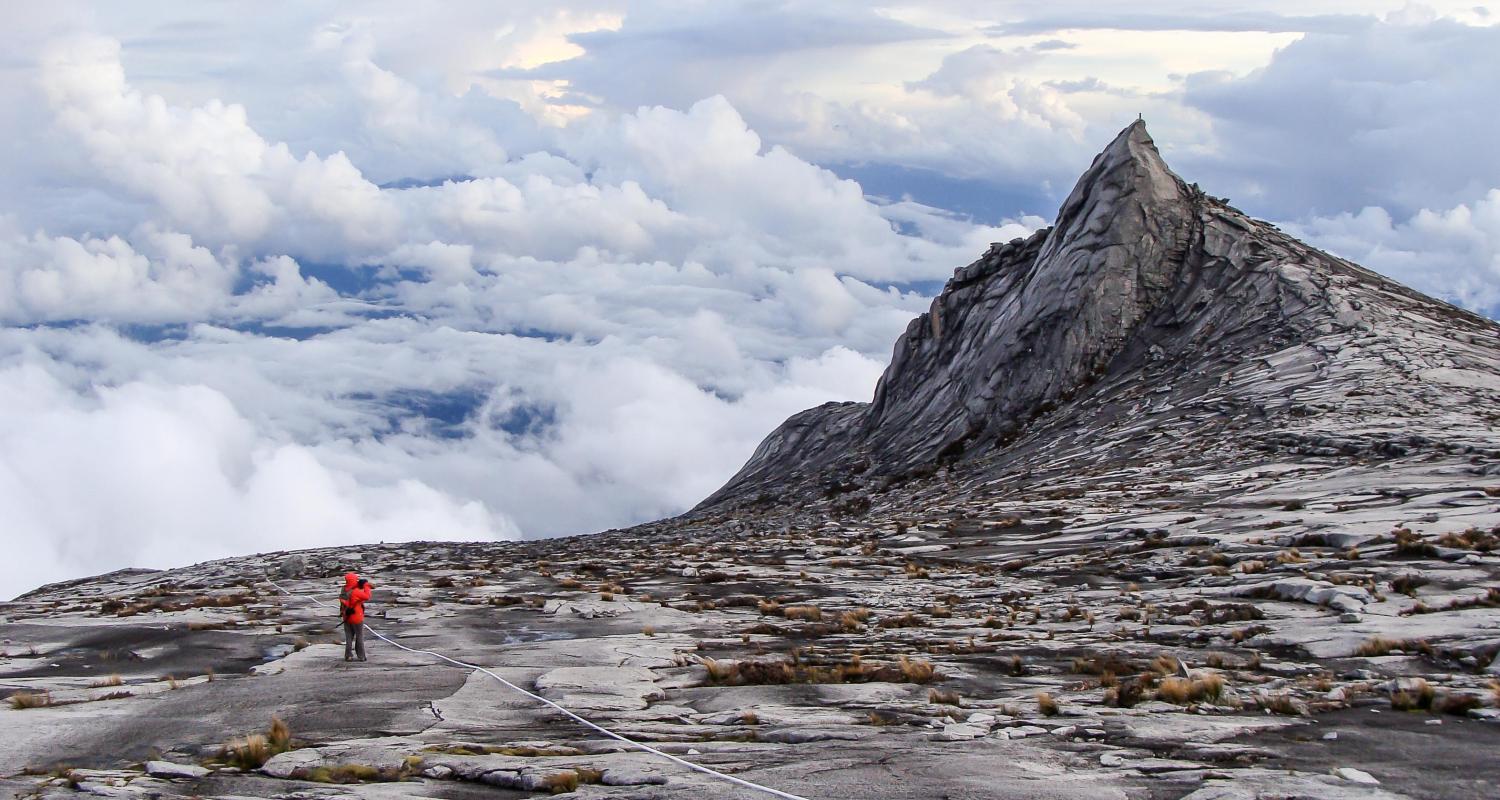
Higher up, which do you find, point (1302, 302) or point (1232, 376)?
point (1302, 302)

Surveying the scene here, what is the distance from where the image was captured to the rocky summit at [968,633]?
14.2m

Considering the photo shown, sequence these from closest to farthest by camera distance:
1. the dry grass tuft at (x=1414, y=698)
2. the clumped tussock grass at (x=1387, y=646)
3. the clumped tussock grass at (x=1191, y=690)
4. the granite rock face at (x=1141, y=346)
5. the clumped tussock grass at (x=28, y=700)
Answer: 1. the dry grass tuft at (x=1414, y=698)
2. the clumped tussock grass at (x=1191, y=690)
3. the clumped tussock grass at (x=1387, y=646)
4. the clumped tussock grass at (x=28, y=700)
5. the granite rock face at (x=1141, y=346)

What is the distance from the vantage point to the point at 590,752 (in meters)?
15.6

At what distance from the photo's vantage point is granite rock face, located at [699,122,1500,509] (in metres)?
55.6

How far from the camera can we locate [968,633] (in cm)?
2512

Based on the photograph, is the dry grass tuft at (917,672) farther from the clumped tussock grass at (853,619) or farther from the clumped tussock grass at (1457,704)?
the clumped tussock grass at (1457,704)

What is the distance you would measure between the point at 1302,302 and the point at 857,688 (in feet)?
201

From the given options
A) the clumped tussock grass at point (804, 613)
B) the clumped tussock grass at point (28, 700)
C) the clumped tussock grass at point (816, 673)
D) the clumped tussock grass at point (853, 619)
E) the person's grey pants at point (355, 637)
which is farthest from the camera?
the clumped tussock grass at point (804, 613)

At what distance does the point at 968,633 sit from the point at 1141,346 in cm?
5500

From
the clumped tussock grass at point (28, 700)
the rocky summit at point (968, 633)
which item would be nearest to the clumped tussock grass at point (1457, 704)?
the rocky summit at point (968, 633)

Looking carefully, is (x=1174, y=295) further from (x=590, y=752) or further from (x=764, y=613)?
(x=590, y=752)

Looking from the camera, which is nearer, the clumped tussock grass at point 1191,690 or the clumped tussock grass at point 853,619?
the clumped tussock grass at point 1191,690

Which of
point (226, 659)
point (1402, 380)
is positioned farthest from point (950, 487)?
point (226, 659)

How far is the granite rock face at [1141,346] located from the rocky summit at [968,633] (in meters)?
0.49
